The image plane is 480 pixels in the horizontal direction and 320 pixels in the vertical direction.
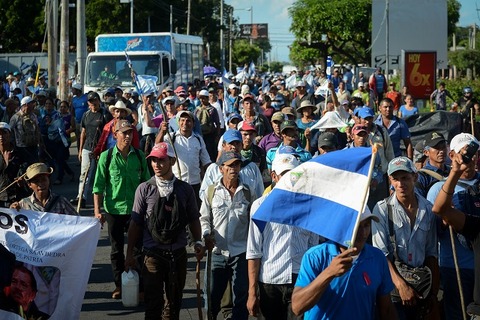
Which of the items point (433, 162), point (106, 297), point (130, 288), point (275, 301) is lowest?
point (106, 297)

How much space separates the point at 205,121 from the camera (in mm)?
16328

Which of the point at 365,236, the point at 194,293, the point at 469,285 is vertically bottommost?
the point at 194,293

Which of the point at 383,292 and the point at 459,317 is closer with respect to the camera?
the point at 383,292

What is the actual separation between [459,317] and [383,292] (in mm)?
2015

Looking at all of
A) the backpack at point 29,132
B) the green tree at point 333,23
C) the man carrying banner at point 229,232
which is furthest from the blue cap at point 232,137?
the green tree at point 333,23

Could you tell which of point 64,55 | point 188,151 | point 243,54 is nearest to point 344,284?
point 188,151

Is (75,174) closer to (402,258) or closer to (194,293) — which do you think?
(194,293)

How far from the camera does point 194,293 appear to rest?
1001cm

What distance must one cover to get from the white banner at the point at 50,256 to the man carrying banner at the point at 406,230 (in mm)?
2418

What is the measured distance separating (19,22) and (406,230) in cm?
6092

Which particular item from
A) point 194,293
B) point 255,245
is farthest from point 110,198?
point 255,245

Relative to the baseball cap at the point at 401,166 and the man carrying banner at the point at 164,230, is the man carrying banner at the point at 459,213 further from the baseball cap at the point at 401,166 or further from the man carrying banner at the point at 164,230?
the man carrying banner at the point at 164,230

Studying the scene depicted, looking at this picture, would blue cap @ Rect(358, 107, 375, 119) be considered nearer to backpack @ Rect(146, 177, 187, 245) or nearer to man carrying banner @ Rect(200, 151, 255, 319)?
man carrying banner @ Rect(200, 151, 255, 319)

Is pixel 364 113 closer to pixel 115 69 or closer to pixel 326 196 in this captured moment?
pixel 326 196
